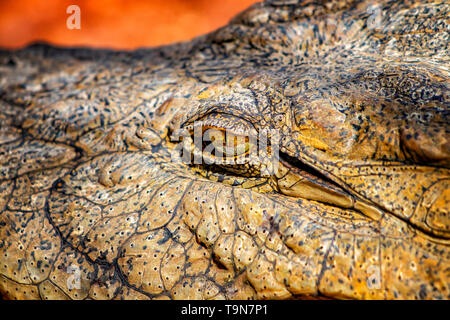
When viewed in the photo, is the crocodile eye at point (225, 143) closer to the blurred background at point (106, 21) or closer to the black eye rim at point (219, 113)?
the black eye rim at point (219, 113)

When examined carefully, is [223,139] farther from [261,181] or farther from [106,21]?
[106,21]

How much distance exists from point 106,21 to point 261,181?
4404mm

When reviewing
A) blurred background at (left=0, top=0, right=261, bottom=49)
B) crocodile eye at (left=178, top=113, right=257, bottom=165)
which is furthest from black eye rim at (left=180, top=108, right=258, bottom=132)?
blurred background at (left=0, top=0, right=261, bottom=49)

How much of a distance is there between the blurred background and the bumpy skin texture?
2.69 meters

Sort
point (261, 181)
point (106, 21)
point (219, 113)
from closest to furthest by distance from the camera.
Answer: point (261, 181) < point (219, 113) < point (106, 21)

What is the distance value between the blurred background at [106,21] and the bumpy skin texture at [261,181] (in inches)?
106

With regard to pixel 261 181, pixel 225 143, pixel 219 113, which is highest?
pixel 219 113

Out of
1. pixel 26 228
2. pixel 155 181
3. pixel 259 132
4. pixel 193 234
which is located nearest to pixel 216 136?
pixel 259 132

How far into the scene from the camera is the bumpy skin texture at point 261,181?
5.22ft

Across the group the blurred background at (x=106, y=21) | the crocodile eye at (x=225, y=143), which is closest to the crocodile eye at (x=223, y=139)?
the crocodile eye at (x=225, y=143)

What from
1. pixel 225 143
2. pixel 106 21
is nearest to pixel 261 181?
pixel 225 143

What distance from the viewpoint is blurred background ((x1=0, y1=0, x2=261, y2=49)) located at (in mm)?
4898

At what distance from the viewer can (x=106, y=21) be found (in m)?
5.22

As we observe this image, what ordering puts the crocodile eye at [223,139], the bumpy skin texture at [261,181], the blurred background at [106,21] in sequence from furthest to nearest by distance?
1. the blurred background at [106,21]
2. the crocodile eye at [223,139]
3. the bumpy skin texture at [261,181]
